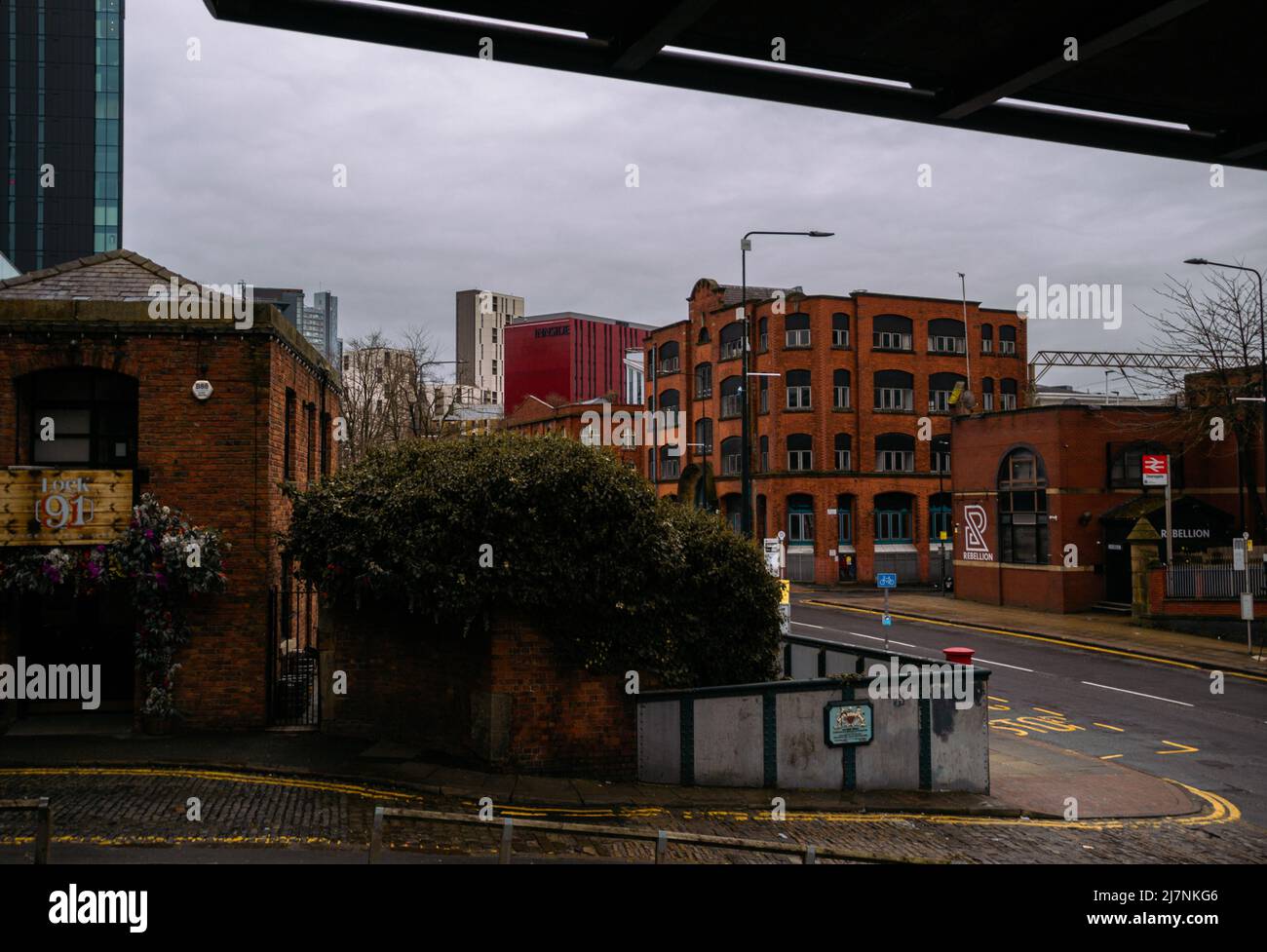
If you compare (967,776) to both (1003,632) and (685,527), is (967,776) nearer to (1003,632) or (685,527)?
(685,527)

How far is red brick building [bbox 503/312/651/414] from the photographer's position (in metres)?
125

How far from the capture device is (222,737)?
15594mm

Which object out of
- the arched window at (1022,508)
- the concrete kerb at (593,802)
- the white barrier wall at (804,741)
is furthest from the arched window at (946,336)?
the concrete kerb at (593,802)

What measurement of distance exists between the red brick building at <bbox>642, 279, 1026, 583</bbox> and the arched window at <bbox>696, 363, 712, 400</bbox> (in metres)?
1.46

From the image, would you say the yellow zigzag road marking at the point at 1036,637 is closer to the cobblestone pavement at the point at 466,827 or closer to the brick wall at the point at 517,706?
the cobblestone pavement at the point at 466,827

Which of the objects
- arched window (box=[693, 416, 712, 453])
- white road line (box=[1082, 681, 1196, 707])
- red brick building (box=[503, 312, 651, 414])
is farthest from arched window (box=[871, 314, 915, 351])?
red brick building (box=[503, 312, 651, 414])

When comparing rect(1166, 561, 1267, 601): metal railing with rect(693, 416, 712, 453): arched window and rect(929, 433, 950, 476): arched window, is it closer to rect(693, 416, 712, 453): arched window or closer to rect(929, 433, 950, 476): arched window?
rect(929, 433, 950, 476): arched window

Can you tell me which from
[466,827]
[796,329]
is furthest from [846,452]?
[466,827]

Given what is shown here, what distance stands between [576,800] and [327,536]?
5581 millimetres

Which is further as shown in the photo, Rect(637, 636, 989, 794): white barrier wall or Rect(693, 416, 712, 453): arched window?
Rect(693, 416, 712, 453): arched window

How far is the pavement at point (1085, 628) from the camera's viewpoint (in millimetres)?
28969

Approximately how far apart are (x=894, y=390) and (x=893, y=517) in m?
7.60

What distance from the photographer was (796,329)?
58.6m
